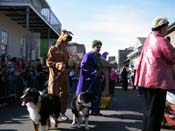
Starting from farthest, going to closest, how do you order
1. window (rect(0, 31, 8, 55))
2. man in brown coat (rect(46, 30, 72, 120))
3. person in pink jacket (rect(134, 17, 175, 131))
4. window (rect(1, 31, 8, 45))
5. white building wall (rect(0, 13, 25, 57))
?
white building wall (rect(0, 13, 25, 57))
window (rect(1, 31, 8, 45))
window (rect(0, 31, 8, 55))
man in brown coat (rect(46, 30, 72, 120))
person in pink jacket (rect(134, 17, 175, 131))

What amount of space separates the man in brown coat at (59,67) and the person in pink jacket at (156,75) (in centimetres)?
363

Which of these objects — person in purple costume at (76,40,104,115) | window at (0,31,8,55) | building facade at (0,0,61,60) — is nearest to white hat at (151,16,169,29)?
person in purple costume at (76,40,104,115)

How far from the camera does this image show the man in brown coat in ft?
34.4

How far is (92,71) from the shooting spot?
38.4 ft

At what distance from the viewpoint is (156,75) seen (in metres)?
6.93

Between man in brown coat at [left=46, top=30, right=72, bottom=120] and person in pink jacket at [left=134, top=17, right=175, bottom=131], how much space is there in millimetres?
3628

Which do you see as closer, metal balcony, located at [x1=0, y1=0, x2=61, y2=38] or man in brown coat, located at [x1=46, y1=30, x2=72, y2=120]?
man in brown coat, located at [x1=46, y1=30, x2=72, y2=120]

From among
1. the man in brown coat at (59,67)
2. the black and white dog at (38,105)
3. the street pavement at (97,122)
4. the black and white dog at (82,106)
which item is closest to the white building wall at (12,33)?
the street pavement at (97,122)

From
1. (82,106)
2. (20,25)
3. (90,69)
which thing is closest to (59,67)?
(82,106)

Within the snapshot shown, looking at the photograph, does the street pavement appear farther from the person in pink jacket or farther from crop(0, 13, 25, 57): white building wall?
crop(0, 13, 25, 57): white building wall

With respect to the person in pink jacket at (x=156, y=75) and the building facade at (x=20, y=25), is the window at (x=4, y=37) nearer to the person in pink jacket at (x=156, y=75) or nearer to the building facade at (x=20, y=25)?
the building facade at (x=20, y=25)

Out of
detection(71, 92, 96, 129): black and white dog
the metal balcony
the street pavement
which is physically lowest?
the street pavement

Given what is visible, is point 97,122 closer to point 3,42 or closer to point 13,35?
point 3,42

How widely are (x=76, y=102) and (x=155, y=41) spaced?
11.5ft
